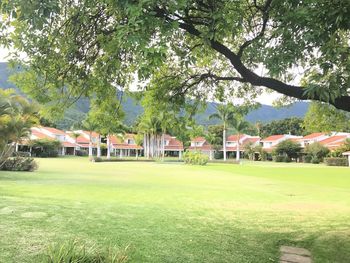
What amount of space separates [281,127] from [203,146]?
966 inches

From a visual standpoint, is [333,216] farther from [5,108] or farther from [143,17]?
[5,108]

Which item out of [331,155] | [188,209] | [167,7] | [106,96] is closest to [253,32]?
[106,96]

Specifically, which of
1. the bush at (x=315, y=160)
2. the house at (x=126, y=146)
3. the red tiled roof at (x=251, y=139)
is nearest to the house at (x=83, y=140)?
the house at (x=126, y=146)

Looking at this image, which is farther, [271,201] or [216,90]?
[271,201]

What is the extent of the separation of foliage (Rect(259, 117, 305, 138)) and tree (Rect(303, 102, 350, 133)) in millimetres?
92988

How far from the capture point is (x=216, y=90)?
12406mm

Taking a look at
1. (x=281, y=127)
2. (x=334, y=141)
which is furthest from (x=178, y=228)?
(x=281, y=127)

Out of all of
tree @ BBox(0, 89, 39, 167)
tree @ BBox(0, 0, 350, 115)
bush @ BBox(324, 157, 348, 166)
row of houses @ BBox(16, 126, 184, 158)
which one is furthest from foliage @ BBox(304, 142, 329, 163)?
tree @ BBox(0, 0, 350, 115)

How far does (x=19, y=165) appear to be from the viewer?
30.3m

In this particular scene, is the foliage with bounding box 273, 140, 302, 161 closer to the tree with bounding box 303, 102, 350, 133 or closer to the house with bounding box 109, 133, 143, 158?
the house with bounding box 109, 133, 143, 158

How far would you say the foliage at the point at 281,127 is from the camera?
344ft

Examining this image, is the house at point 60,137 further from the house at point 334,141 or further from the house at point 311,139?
the house at point 334,141

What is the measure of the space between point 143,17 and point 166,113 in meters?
6.22

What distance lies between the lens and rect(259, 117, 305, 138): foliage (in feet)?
344
